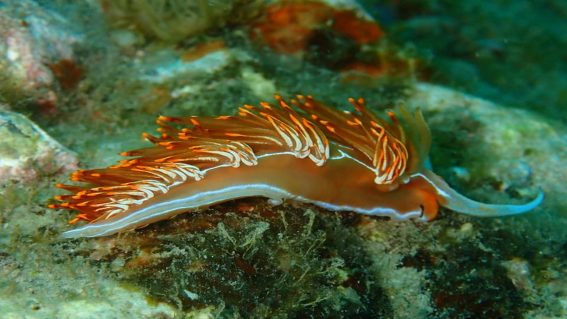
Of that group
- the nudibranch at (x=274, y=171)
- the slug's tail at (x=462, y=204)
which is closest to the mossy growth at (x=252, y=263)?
the nudibranch at (x=274, y=171)

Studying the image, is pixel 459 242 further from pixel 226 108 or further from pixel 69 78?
pixel 69 78

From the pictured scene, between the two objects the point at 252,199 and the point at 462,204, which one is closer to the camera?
the point at 252,199

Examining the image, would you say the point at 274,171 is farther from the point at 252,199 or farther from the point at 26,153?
the point at 26,153

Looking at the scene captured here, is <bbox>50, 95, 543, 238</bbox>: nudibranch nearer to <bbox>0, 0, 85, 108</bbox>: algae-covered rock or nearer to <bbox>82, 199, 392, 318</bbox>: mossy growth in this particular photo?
<bbox>82, 199, 392, 318</bbox>: mossy growth

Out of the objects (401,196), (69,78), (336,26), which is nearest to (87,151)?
(69,78)

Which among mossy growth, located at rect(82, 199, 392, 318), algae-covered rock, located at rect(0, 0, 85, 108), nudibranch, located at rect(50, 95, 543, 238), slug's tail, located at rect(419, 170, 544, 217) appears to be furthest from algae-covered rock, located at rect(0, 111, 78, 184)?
slug's tail, located at rect(419, 170, 544, 217)

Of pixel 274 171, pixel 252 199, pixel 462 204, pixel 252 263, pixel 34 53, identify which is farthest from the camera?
pixel 34 53

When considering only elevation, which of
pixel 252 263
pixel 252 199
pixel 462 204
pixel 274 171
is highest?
pixel 274 171

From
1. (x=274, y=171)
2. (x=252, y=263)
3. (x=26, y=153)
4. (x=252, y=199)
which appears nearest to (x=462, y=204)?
(x=274, y=171)
